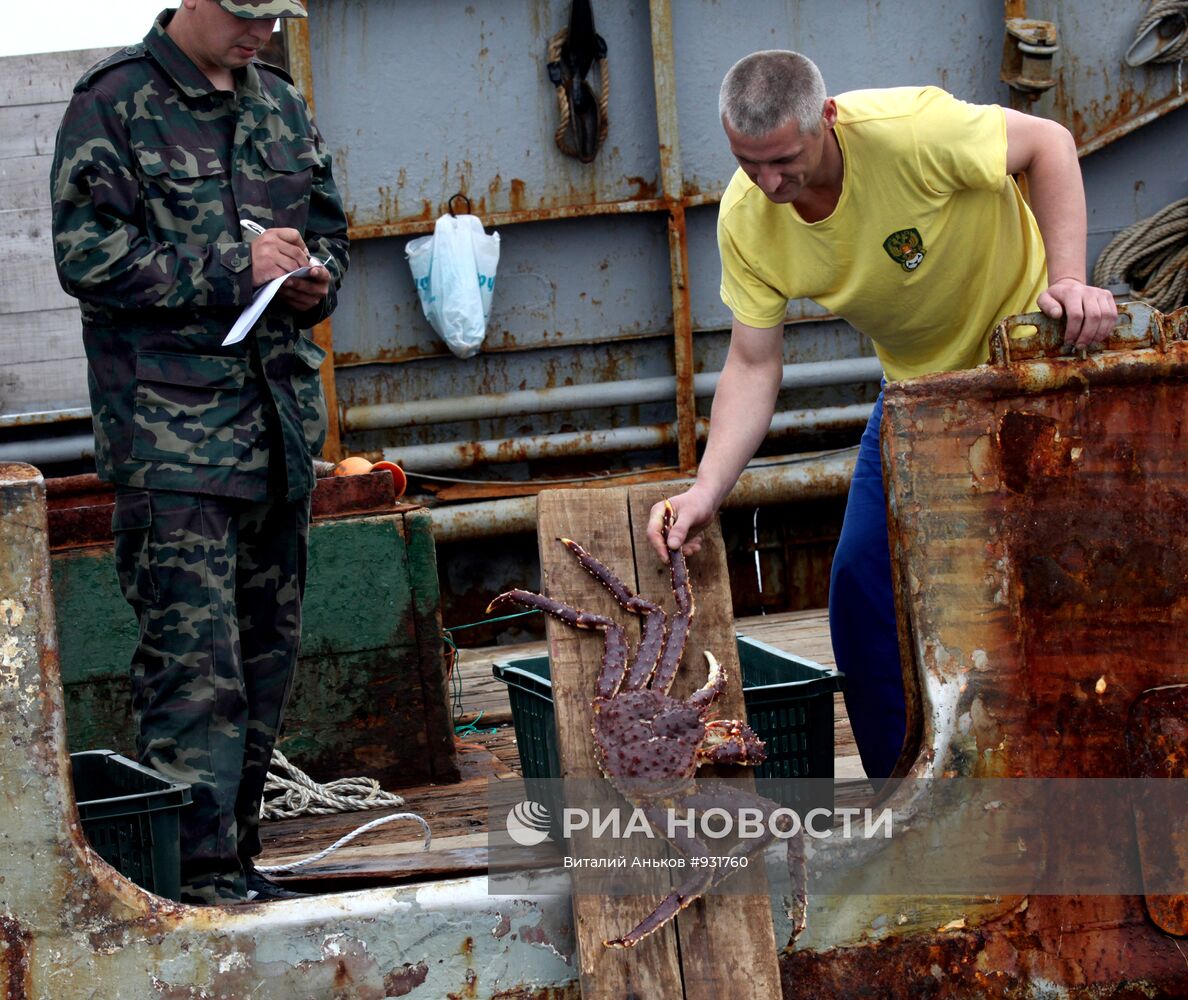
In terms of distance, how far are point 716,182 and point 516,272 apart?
3.39ft

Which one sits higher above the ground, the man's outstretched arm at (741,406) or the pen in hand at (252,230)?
the pen in hand at (252,230)

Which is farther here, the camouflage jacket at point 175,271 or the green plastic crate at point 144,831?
the camouflage jacket at point 175,271

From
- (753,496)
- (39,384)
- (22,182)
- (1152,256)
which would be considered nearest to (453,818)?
(753,496)

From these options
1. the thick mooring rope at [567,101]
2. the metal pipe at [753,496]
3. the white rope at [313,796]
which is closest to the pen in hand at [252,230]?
the white rope at [313,796]

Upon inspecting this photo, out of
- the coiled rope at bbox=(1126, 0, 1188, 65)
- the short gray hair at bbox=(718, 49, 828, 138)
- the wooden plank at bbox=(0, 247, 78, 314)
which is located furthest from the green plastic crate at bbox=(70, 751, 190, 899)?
the coiled rope at bbox=(1126, 0, 1188, 65)

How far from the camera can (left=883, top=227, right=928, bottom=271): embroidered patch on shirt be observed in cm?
302

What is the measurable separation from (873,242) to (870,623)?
0.86 m

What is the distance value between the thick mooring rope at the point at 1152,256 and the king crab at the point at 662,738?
197 inches

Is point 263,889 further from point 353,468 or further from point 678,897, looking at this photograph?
point 353,468

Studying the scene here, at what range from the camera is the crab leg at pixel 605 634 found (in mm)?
2383

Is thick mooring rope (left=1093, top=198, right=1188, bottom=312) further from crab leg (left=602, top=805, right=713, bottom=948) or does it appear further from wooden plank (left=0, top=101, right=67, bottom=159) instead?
crab leg (left=602, top=805, right=713, bottom=948)

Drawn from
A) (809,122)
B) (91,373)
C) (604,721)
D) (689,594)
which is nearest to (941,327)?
(809,122)

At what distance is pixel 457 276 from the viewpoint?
6.27 m

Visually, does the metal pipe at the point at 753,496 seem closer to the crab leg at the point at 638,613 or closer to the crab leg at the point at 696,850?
the crab leg at the point at 638,613
